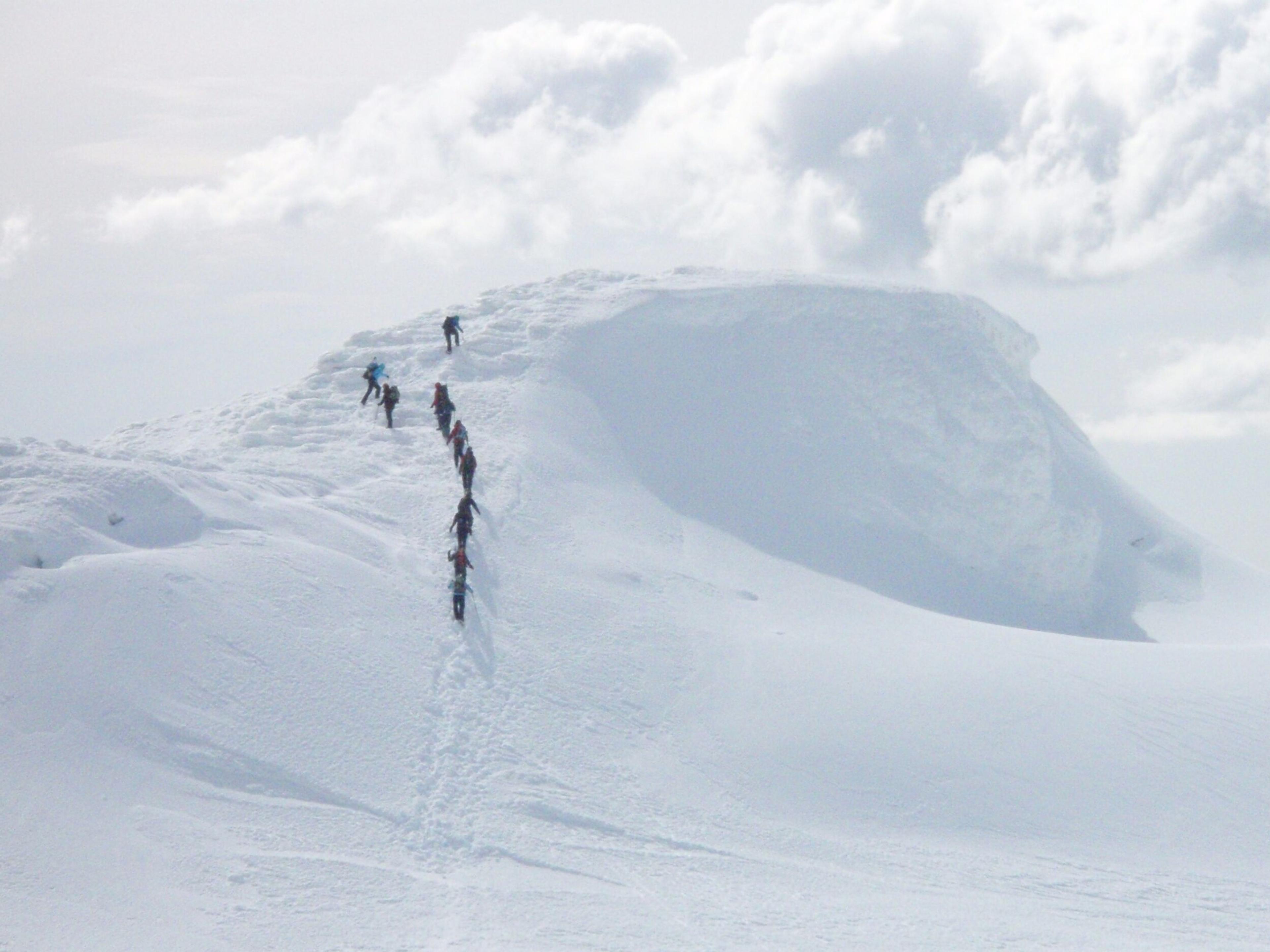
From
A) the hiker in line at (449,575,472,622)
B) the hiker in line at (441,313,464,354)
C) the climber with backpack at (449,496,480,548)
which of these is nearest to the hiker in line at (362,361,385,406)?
the hiker in line at (441,313,464,354)

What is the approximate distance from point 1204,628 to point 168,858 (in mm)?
30756

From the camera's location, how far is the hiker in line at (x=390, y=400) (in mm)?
31125

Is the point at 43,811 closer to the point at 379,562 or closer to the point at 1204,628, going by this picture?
the point at 379,562

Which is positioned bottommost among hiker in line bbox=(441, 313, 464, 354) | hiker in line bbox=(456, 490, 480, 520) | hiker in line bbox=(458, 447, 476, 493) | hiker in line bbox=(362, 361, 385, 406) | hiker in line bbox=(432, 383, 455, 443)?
hiker in line bbox=(456, 490, 480, 520)

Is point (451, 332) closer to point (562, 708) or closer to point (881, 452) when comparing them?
point (881, 452)

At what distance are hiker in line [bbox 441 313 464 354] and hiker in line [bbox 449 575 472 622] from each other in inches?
589

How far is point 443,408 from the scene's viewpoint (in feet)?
102

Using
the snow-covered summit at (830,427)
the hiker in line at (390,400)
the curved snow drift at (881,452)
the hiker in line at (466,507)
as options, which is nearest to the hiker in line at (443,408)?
the hiker in line at (390,400)

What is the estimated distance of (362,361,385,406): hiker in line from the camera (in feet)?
106

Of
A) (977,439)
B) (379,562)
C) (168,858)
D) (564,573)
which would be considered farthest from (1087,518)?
(168,858)

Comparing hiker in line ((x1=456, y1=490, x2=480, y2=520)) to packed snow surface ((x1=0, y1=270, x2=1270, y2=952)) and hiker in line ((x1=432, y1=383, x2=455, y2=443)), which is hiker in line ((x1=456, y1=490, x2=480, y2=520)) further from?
hiker in line ((x1=432, y1=383, x2=455, y2=443))

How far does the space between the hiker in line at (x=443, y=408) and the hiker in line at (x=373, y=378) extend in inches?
80.3

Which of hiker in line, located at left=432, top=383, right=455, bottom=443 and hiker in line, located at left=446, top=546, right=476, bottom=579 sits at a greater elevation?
hiker in line, located at left=432, top=383, right=455, bottom=443

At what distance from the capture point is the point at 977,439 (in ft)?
128
